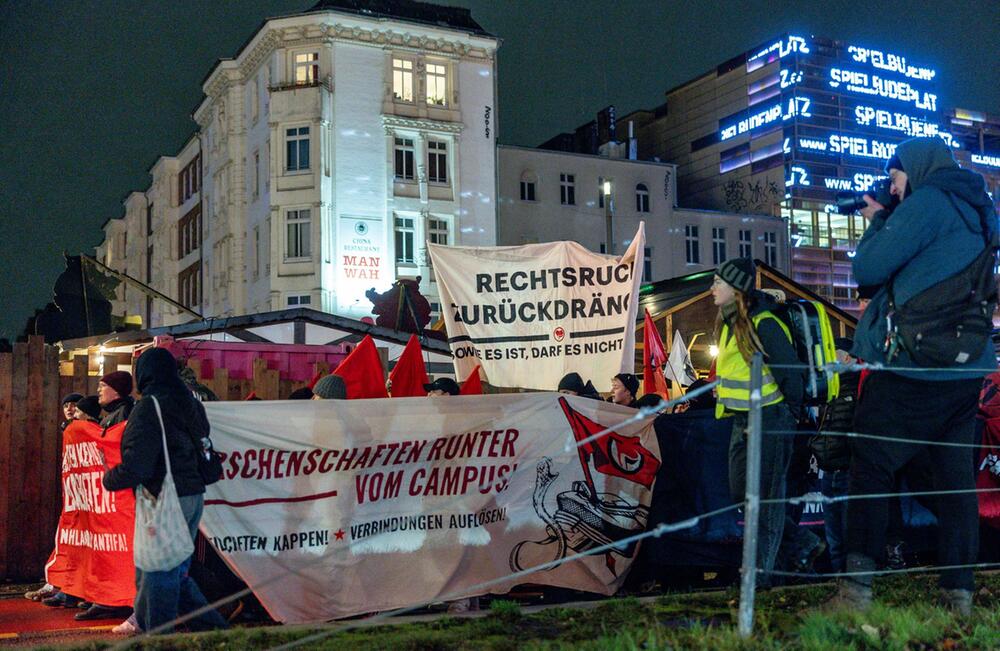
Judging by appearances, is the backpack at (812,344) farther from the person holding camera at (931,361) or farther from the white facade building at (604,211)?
the white facade building at (604,211)

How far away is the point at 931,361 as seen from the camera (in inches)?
219

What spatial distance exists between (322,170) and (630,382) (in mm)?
37858

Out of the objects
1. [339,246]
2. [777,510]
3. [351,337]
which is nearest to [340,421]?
[777,510]

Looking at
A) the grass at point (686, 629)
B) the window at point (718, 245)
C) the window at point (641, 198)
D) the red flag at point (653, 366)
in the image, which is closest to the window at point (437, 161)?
the window at point (641, 198)

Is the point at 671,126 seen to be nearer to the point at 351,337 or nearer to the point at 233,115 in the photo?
the point at 233,115

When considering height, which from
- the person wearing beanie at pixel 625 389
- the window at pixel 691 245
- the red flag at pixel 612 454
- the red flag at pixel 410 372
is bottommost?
the red flag at pixel 612 454

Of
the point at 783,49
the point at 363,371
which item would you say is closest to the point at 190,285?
the point at 783,49

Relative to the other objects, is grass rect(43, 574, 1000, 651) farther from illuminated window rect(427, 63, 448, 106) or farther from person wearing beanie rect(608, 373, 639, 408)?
illuminated window rect(427, 63, 448, 106)

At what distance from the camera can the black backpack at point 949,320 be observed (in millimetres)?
5566

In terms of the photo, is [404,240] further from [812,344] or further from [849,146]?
[812,344]

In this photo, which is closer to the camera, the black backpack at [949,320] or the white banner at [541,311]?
the black backpack at [949,320]

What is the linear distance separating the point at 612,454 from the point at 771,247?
58903mm

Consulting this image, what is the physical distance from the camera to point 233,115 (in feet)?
171

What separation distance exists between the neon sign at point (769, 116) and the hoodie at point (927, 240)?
72.4 meters
